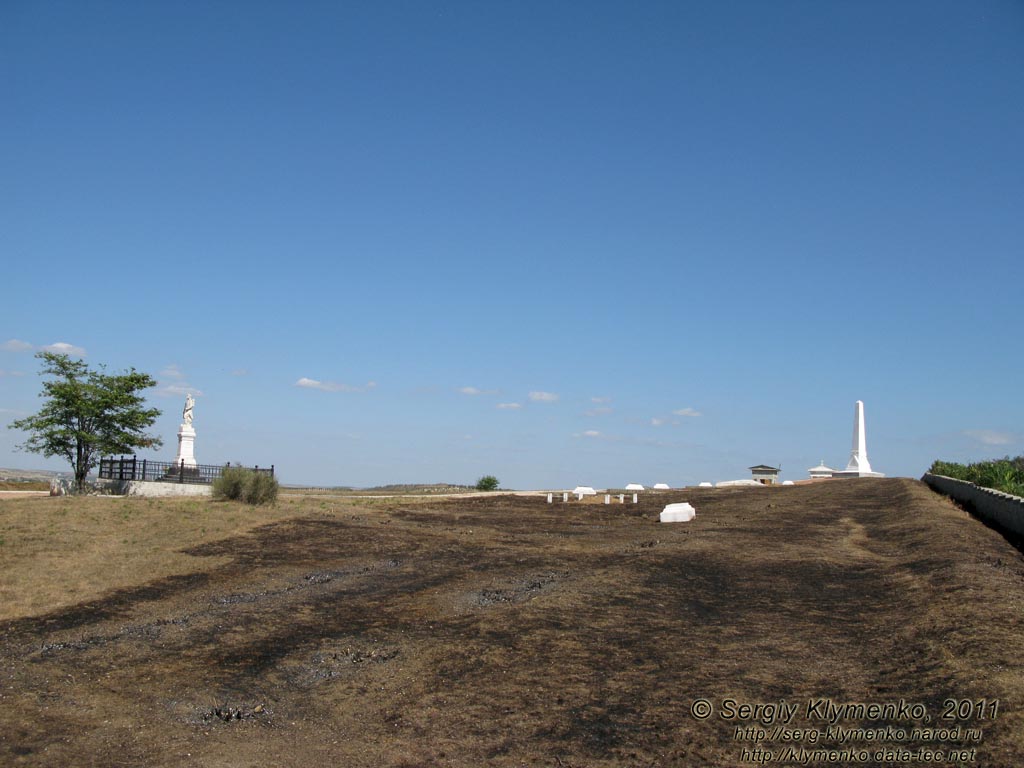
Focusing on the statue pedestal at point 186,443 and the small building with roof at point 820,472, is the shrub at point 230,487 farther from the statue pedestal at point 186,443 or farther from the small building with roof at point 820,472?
the small building with roof at point 820,472

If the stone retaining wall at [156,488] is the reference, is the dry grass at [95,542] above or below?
below

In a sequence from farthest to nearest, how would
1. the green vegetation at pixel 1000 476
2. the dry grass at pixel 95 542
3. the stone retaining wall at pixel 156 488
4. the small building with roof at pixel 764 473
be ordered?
1. the small building with roof at pixel 764 473
2. the stone retaining wall at pixel 156 488
3. the green vegetation at pixel 1000 476
4. the dry grass at pixel 95 542

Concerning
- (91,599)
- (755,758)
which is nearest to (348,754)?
(755,758)

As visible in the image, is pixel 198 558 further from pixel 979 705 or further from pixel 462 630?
pixel 979 705

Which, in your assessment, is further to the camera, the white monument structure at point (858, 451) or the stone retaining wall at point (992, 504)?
the white monument structure at point (858, 451)

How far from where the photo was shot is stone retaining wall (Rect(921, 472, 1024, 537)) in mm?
17702

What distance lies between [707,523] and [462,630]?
1574cm

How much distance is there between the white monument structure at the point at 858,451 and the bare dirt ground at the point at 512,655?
4466 centimetres

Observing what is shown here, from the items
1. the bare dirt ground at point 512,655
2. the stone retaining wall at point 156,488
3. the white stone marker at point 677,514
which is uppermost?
the stone retaining wall at point 156,488

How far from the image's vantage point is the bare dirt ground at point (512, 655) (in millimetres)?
6352

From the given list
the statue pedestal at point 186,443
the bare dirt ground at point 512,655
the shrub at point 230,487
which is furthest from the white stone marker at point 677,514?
the statue pedestal at point 186,443

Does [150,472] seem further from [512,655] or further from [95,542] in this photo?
[512,655]

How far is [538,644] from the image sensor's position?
30.3 ft

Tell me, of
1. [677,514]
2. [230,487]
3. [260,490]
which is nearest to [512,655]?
[677,514]
